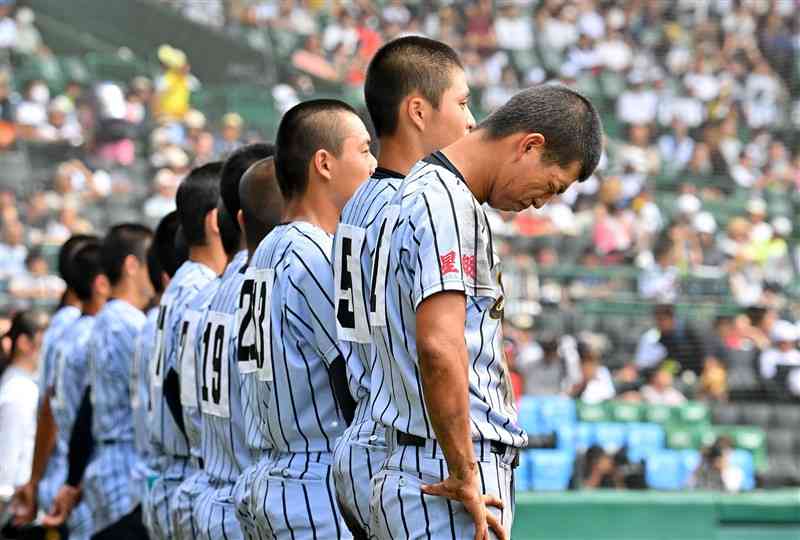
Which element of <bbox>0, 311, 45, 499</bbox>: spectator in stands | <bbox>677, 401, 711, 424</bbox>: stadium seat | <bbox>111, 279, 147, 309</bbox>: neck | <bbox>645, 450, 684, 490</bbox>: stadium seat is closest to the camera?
<bbox>111, 279, 147, 309</bbox>: neck

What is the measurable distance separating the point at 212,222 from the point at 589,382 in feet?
31.1

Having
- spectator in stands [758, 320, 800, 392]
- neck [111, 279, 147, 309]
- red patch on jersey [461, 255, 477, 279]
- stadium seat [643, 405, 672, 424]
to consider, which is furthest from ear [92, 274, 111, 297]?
spectator in stands [758, 320, 800, 392]

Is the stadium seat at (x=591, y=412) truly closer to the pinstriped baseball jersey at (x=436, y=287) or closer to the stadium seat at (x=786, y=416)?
the stadium seat at (x=786, y=416)

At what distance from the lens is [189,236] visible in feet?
19.6

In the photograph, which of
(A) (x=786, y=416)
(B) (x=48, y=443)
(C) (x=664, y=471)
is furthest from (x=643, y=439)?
(B) (x=48, y=443)

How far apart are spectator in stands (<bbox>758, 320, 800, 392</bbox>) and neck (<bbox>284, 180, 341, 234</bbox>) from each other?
12005 millimetres

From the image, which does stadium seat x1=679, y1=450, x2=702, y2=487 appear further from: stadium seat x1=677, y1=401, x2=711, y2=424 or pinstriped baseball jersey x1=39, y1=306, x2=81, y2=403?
pinstriped baseball jersey x1=39, y1=306, x2=81, y2=403

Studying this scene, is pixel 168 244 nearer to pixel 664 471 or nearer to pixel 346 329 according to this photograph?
pixel 346 329

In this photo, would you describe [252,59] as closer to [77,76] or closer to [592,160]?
[77,76]

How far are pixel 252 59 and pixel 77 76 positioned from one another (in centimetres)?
281

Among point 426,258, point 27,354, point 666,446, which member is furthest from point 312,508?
point 666,446

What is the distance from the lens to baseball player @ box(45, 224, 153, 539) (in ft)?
22.1

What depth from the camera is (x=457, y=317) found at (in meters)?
3.33

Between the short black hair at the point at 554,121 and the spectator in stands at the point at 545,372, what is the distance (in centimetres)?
1086
